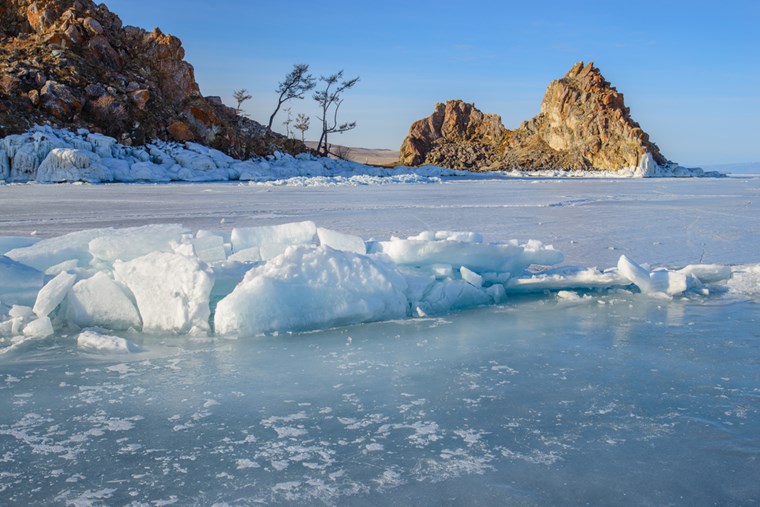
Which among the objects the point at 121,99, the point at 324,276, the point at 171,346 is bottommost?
the point at 171,346

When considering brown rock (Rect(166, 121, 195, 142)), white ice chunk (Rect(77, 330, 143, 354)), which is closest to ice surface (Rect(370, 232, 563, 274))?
white ice chunk (Rect(77, 330, 143, 354))

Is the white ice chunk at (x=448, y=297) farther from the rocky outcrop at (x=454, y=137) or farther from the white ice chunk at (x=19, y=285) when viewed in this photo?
the rocky outcrop at (x=454, y=137)

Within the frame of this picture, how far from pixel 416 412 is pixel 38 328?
2323 millimetres

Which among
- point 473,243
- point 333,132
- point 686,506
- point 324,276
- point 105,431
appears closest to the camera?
point 686,506

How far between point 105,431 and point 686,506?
5.82 feet

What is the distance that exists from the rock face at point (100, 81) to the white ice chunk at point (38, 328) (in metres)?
22.4

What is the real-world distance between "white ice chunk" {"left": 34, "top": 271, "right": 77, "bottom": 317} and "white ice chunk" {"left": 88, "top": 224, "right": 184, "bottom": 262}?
0.55 metres

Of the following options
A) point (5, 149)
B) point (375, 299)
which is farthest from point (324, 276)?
point (5, 149)

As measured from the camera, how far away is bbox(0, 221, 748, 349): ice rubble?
3.60 meters

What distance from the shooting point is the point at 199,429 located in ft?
7.14

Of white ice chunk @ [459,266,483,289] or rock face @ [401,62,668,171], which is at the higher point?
rock face @ [401,62,668,171]

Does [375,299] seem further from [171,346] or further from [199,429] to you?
[199,429]

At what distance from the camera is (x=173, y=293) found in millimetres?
3615

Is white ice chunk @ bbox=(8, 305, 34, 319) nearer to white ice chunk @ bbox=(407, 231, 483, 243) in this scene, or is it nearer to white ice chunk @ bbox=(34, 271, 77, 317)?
white ice chunk @ bbox=(34, 271, 77, 317)
